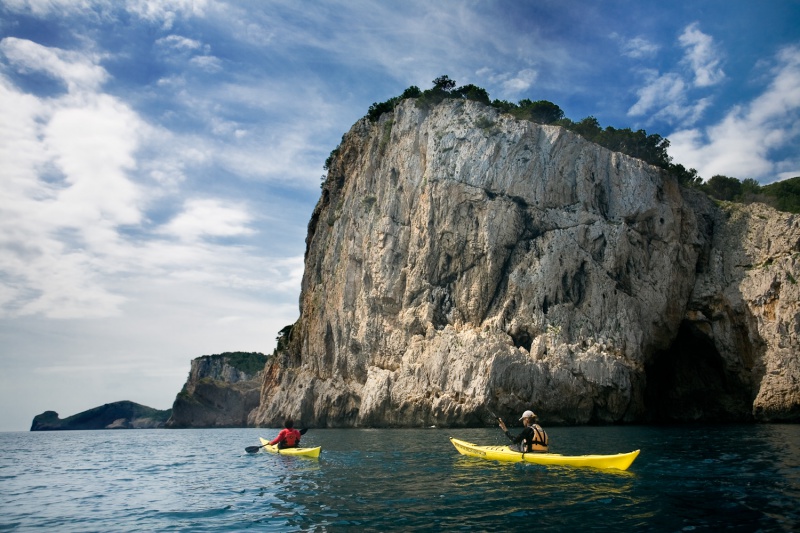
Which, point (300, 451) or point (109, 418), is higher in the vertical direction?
point (109, 418)

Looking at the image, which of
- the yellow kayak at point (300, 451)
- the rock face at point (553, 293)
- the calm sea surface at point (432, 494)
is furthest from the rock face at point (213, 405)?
the calm sea surface at point (432, 494)

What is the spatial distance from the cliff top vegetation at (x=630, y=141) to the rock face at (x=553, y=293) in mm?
2529

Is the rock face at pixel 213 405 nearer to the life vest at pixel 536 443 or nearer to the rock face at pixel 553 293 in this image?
the rock face at pixel 553 293

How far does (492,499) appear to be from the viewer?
1234 centimetres

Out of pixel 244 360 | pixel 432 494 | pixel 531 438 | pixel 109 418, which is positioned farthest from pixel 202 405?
pixel 432 494

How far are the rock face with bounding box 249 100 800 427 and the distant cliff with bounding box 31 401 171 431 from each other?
13157 centimetres

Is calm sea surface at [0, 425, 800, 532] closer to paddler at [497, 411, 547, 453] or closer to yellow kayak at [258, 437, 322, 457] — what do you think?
yellow kayak at [258, 437, 322, 457]

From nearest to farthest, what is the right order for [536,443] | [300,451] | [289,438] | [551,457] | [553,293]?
1. [551,457]
2. [536,443]
3. [300,451]
4. [289,438]
5. [553,293]

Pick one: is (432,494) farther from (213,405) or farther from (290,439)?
(213,405)

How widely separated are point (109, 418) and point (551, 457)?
180007 mm

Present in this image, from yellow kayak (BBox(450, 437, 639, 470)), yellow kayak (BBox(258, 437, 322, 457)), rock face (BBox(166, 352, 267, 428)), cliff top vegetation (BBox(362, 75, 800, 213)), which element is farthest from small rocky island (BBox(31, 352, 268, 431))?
yellow kayak (BBox(450, 437, 639, 470))

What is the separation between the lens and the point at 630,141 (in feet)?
174

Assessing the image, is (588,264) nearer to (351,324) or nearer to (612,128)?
(612,128)

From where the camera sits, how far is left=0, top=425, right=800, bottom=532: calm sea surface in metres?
10.3
